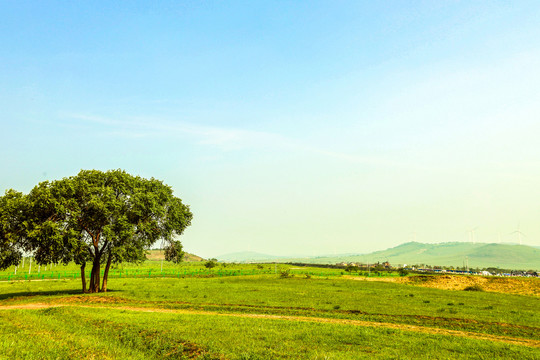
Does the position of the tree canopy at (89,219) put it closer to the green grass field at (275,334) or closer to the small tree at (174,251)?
the small tree at (174,251)

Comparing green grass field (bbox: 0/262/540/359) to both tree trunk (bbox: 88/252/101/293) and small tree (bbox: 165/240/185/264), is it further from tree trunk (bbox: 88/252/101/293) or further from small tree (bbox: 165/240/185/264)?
small tree (bbox: 165/240/185/264)

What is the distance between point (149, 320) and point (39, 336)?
299 inches

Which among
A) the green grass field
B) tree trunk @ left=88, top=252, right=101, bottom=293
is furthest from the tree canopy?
the green grass field

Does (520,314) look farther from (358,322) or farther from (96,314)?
(96,314)

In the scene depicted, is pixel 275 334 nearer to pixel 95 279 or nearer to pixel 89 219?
pixel 89 219

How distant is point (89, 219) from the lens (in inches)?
1905

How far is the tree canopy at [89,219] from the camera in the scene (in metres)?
44.8

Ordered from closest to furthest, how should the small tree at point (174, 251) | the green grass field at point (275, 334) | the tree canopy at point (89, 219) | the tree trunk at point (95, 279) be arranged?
1. the green grass field at point (275, 334)
2. the tree canopy at point (89, 219)
3. the tree trunk at point (95, 279)
4. the small tree at point (174, 251)

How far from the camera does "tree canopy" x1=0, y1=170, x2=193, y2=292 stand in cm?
4475

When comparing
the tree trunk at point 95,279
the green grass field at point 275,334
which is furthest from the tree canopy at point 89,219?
the green grass field at point 275,334

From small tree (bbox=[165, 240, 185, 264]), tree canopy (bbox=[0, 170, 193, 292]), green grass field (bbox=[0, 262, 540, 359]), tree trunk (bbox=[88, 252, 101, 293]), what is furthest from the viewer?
small tree (bbox=[165, 240, 185, 264])

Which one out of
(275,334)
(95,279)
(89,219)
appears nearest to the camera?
(275,334)

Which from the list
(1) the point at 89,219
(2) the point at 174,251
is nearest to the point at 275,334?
(1) the point at 89,219

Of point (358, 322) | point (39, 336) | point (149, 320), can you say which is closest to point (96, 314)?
point (149, 320)
